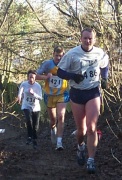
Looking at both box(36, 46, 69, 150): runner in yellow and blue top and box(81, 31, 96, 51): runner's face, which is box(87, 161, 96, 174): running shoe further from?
box(36, 46, 69, 150): runner in yellow and blue top

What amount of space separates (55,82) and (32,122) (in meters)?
1.09

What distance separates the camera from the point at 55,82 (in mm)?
9148

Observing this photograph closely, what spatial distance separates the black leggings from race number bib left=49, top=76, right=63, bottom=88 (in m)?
0.81

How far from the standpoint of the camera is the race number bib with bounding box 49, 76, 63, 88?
9156mm

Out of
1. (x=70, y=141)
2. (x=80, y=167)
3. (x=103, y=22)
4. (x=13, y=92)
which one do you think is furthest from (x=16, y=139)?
(x=13, y=92)

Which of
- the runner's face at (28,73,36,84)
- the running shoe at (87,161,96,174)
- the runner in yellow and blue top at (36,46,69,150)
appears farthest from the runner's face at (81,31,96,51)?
the runner's face at (28,73,36,84)

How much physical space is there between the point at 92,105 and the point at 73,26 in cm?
539

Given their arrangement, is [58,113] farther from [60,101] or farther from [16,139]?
[16,139]

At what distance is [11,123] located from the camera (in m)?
14.9

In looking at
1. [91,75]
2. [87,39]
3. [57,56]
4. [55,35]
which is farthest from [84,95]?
[55,35]

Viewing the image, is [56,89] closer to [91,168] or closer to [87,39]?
[87,39]

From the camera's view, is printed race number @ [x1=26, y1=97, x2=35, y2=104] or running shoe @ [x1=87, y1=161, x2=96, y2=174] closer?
running shoe @ [x1=87, y1=161, x2=96, y2=174]

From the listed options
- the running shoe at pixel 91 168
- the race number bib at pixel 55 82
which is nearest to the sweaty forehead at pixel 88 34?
the running shoe at pixel 91 168

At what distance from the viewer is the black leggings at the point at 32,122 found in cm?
957
